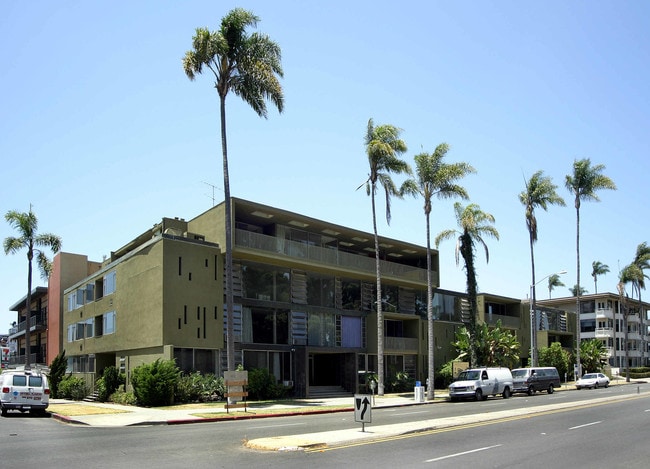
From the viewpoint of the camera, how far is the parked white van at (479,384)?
121 ft

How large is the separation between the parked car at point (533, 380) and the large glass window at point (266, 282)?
16.3m

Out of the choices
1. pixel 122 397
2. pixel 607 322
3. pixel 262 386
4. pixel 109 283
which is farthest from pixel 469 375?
pixel 607 322

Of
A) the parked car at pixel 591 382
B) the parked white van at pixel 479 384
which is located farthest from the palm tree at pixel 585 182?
the parked white van at pixel 479 384

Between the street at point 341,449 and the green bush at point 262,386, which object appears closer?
the street at point 341,449

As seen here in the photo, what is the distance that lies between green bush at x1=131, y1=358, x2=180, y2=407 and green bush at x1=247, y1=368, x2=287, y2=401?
4.88 metres

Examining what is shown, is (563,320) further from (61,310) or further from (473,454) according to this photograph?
(473,454)

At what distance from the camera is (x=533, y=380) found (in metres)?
43.9

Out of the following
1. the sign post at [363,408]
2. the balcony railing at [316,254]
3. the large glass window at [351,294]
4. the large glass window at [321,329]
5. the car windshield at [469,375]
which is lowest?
the car windshield at [469,375]

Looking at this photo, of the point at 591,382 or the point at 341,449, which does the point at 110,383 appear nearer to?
the point at 341,449

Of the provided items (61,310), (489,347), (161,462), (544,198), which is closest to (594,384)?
(489,347)

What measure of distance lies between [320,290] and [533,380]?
15825 mm

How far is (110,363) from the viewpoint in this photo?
4197 cm

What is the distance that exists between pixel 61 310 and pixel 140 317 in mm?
21779

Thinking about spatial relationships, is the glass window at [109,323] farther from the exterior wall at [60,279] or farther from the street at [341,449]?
the street at [341,449]
